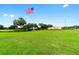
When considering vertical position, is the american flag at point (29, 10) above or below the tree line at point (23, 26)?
above

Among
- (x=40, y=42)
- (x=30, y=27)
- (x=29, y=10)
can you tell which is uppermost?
(x=29, y=10)

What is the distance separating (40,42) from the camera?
62.4 inches

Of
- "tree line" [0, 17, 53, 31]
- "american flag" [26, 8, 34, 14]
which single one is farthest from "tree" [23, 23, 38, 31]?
"american flag" [26, 8, 34, 14]

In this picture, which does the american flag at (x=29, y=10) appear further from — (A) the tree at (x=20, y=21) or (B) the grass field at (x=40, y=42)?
(B) the grass field at (x=40, y=42)

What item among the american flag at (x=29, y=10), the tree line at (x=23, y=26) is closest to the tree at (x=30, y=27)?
the tree line at (x=23, y=26)

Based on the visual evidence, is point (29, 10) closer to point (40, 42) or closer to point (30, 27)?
point (30, 27)

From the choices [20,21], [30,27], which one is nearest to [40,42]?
[30,27]

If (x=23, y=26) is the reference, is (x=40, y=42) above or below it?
below

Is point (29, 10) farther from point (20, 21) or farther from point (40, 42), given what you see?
point (40, 42)

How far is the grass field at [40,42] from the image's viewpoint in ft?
5.11

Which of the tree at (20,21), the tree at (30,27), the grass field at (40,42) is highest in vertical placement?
the tree at (20,21)

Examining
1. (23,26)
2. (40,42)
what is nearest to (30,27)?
(23,26)

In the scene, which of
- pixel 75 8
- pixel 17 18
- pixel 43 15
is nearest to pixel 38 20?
pixel 43 15
